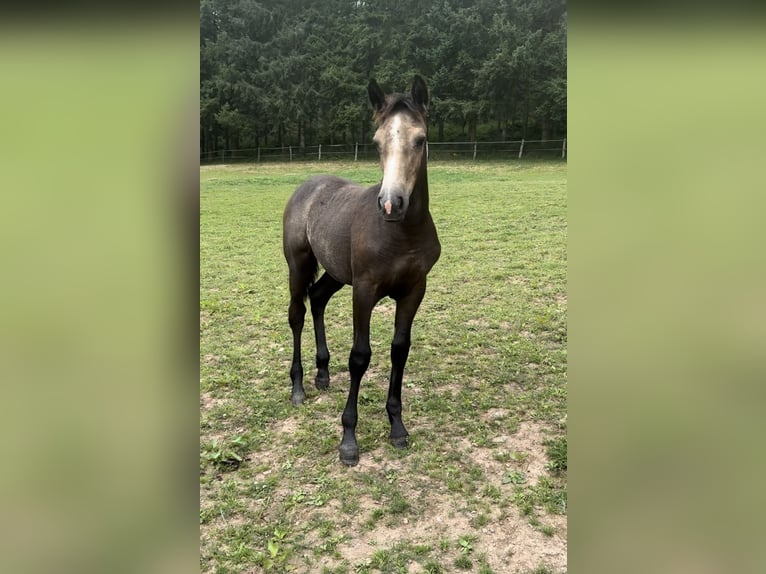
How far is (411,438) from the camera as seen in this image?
3.61 metres

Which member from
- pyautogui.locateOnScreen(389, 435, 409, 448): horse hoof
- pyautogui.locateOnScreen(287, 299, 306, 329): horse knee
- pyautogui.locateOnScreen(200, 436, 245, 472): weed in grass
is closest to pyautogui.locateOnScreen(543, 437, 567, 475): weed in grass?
pyautogui.locateOnScreen(389, 435, 409, 448): horse hoof

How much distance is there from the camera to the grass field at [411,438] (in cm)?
256

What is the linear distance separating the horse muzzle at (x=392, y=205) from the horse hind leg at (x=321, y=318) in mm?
2085

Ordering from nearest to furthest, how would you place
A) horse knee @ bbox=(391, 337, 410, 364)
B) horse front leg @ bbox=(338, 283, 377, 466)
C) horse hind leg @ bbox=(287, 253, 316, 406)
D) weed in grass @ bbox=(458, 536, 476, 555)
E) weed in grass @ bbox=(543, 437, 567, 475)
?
weed in grass @ bbox=(458, 536, 476, 555), weed in grass @ bbox=(543, 437, 567, 475), horse front leg @ bbox=(338, 283, 377, 466), horse knee @ bbox=(391, 337, 410, 364), horse hind leg @ bbox=(287, 253, 316, 406)

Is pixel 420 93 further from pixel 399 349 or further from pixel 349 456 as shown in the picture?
pixel 349 456

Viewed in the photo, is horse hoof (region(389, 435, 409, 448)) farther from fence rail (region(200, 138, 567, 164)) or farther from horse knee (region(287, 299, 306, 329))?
fence rail (region(200, 138, 567, 164))

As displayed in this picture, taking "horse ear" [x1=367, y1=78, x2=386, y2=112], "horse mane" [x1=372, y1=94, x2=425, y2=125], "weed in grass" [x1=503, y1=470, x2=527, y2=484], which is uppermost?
→ "horse ear" [x1=367, y1=78, x2=386, y2=112]

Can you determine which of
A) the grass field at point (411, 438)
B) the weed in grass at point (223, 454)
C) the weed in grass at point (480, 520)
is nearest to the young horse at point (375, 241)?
the grass field at point (411, 438)

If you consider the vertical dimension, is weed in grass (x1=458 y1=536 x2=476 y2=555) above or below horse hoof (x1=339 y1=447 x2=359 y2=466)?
below

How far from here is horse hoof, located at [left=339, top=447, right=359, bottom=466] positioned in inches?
130
